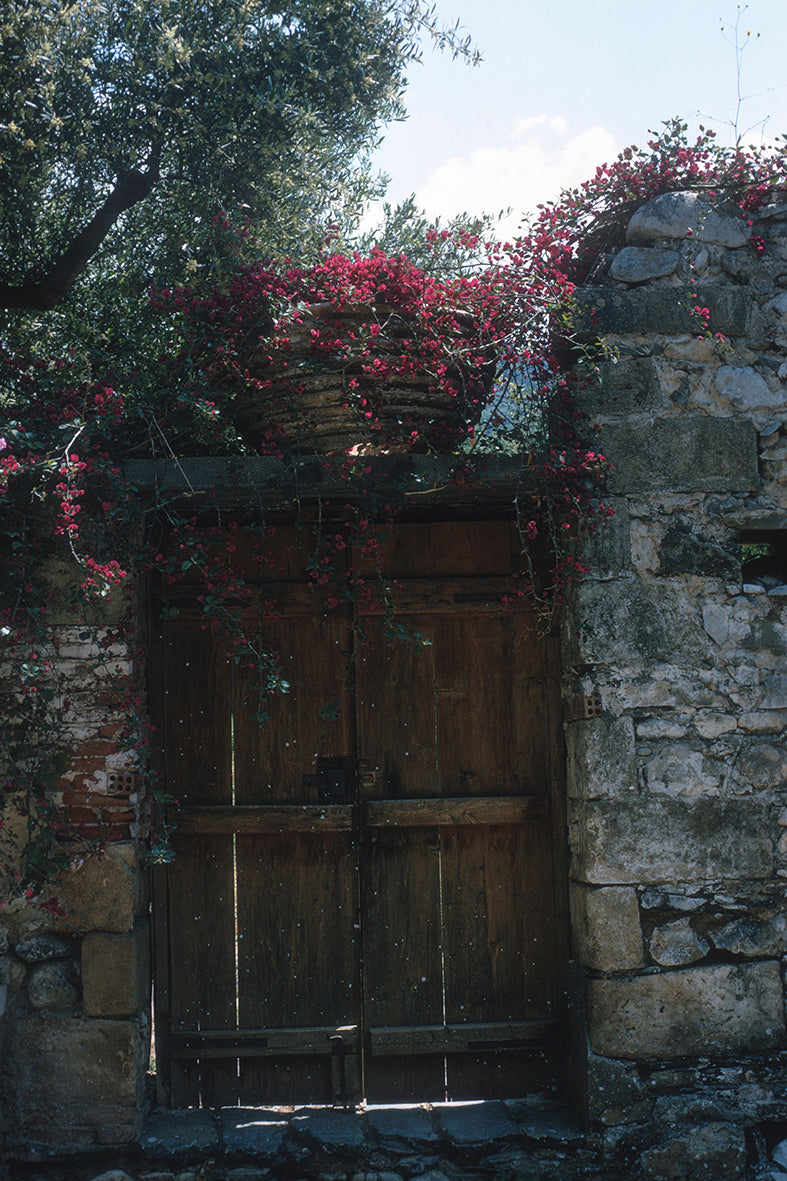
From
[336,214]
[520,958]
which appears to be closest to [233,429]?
[336,214]

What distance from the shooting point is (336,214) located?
15.3 ft

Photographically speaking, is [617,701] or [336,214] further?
[336,214]

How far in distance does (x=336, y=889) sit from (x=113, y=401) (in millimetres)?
1930

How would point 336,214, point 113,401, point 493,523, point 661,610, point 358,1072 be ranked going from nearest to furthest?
point 113,401
point 661,610
point 358,1072
point 493,523
point 336,214

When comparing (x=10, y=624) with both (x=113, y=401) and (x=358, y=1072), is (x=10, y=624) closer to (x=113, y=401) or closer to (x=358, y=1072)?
(x=113, y=401)

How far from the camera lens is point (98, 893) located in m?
2.79

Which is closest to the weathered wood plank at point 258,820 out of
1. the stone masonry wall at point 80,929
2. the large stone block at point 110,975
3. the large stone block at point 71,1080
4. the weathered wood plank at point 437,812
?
the weathered wood plank at point 437,812

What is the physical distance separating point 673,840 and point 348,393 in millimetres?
1849

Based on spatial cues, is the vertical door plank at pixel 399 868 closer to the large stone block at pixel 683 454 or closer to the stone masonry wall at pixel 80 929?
the stone masonry wall at pixel 80 929

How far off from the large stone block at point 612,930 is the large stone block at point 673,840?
47 millimetres

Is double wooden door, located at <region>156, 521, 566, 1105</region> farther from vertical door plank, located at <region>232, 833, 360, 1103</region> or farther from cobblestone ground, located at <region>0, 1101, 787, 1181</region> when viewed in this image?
cobblestone ground, located at <region>0, 1101, 787, 1181</region>

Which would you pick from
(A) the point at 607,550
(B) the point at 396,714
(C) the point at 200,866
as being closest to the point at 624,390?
(A) the point at 607,550

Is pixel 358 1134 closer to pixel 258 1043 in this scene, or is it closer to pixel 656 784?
pixel 258 1043

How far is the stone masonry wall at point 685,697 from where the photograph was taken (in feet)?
8.86
